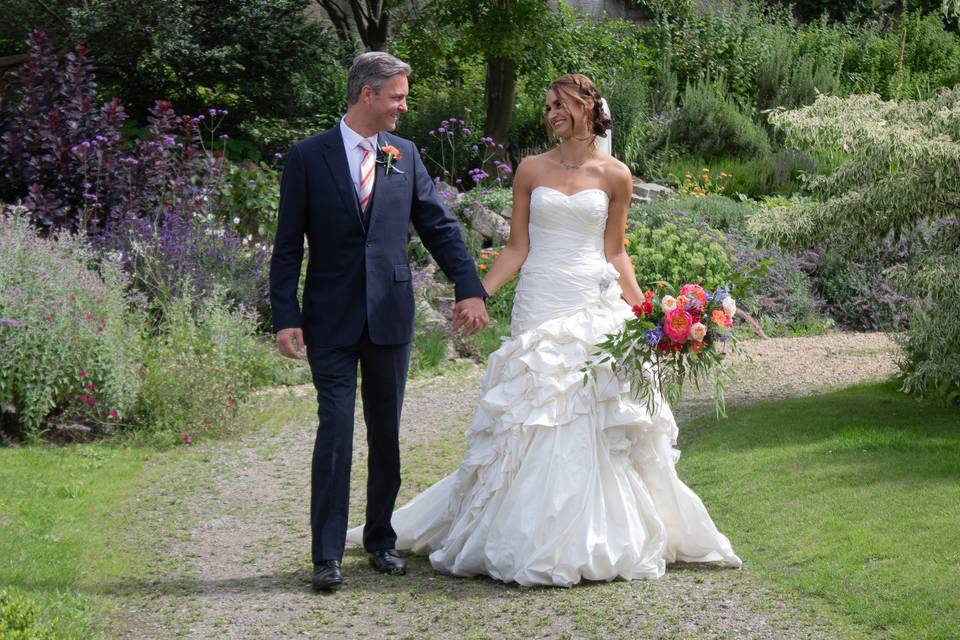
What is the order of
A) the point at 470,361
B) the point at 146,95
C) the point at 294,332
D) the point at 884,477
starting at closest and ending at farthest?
the point at 294,332
the point at 884,477
the point at 470,361
the point at 146,95

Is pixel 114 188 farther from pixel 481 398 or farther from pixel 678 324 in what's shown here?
pixel 678 324

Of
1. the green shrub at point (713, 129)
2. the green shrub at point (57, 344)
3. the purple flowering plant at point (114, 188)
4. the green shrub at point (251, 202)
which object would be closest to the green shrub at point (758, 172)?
the green shrub at point (713, 129)

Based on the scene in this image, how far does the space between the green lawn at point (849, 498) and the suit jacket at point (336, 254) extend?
6.10ft

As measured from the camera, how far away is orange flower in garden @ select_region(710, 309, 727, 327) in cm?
478

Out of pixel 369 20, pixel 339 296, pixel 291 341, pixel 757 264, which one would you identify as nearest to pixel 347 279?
pixel 339 296

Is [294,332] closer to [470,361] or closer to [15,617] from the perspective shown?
[15,617]

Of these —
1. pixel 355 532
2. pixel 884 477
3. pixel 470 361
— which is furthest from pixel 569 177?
pixel 470 361

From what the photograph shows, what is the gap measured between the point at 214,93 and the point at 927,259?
10035 millimetres

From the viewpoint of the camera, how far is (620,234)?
5.35 m

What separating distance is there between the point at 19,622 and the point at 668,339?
8.31 ft

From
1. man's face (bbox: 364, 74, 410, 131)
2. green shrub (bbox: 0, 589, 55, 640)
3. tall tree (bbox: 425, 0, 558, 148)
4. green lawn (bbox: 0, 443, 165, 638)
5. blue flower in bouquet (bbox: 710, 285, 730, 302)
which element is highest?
tall tree (bbox: 425, 0, 558, 148)

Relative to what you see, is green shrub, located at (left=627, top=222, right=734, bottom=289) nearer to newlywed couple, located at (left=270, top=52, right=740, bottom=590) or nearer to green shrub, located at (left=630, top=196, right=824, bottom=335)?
green shrub, located at (left=630, top=196, right=824, bottom=335)

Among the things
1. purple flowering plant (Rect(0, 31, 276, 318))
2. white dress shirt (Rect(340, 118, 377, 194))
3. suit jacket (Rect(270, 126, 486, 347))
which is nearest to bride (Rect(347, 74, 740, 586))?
suit jacket (Rect(270, 126, 486, 347))

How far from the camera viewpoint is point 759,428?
7398 millimetres
